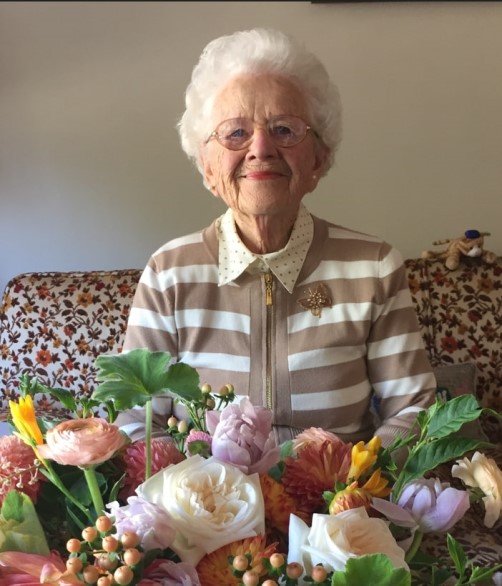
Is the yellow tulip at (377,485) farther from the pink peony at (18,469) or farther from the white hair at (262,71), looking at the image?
the white hair at (262,71)

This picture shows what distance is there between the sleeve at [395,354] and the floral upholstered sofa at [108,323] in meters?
0.63

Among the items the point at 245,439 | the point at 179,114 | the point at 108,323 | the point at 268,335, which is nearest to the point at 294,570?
the point at 245,439

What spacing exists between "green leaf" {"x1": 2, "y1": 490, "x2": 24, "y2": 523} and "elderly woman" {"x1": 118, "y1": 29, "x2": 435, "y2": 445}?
0.60 metres

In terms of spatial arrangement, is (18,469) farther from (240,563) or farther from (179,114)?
(179,114)

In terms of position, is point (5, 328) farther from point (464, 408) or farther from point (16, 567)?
point (464, 408)

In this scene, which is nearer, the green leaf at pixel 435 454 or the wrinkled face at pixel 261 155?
the green leaf at pixel 435 454

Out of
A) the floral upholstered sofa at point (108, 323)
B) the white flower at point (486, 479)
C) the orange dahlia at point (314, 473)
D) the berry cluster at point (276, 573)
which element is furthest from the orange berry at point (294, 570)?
the floral upholstered sofa at point (108, 323)

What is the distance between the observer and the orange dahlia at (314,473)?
546mm

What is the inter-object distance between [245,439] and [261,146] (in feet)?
2.18

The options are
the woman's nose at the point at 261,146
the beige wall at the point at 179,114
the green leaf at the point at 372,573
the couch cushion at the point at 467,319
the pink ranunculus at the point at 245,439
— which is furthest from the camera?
the beige wall at the point at 179,114

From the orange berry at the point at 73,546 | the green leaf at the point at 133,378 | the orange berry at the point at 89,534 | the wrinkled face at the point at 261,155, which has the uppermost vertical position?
the wrinkled face at the point at 261,155

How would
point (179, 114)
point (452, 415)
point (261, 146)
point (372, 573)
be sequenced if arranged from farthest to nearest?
point (179, 114) → point (261, 146) → point (452, 415) → point (372, 573)

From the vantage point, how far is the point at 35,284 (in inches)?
75.5

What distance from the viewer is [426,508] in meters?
0.52
